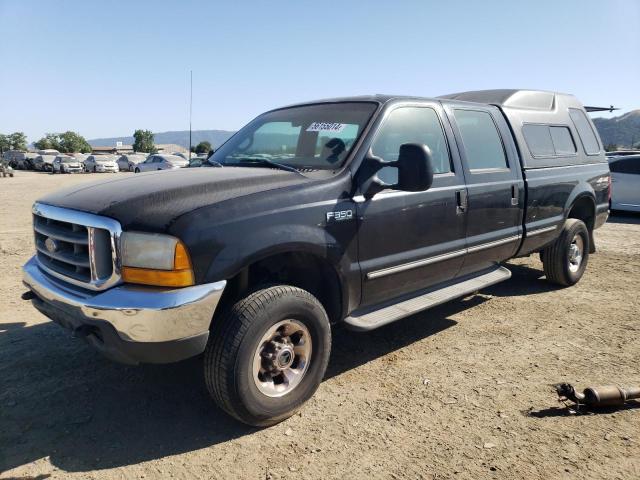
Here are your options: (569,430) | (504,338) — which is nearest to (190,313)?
(569,430)

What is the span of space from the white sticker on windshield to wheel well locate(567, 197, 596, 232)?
362 cm

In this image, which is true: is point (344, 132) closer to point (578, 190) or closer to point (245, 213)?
point (245, 213)

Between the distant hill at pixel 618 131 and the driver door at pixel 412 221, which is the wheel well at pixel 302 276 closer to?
the driver door at pixel 412 221

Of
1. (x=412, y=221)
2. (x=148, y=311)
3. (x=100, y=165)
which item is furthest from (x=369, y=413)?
(x=100, y=165)

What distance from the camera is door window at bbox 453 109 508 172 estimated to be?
14.0 ft

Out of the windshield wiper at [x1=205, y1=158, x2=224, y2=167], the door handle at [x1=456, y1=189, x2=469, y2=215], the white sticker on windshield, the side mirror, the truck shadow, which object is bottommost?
the truck shadow

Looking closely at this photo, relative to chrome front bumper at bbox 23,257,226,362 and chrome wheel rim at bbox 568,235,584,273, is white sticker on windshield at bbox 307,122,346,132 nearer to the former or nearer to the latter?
chrome front bumper at bbox 23,257,226,362

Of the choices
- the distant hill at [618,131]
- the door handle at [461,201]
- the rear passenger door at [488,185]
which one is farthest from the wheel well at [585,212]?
the distant hill at [618,131]

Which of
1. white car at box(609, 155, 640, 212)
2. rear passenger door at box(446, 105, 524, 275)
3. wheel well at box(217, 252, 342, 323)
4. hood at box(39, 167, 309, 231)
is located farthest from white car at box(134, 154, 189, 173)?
wheel well at box(217, 252, 342, 323)

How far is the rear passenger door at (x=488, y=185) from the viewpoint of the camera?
13.7ft

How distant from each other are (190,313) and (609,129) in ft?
582

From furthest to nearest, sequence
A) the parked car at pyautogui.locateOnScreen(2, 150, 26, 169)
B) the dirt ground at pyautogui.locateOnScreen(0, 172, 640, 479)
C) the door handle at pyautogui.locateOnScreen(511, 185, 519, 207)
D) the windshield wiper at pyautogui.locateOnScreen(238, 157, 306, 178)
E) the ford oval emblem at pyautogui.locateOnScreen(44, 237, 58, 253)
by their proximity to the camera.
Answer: the parked car at pyautogui.locateOnScreen(2, 150, 26, 169) < the door handle at pyautogui.locateOnScreen(511, 185, 519, 207) < the windshield wiper at pyautogui.locateOnScreen(238, 157, 306, 178) < the ford oval emblem at pyautogui.locateOnScreen(44, 237, 58, 253) < the dirt ground at pyautogui.locateOnScreen(0, 172, 640, 479)

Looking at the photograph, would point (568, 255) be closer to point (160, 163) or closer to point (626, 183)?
point (626, 183)

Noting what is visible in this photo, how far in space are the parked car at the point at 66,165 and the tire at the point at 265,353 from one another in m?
38.4
